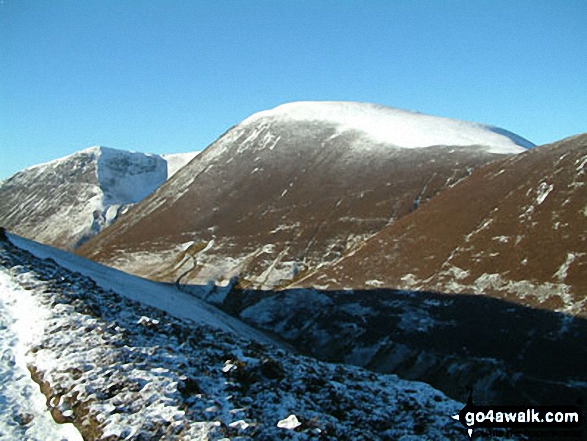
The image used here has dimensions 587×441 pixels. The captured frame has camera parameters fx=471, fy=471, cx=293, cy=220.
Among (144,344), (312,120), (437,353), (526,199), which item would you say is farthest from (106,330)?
(312,120)

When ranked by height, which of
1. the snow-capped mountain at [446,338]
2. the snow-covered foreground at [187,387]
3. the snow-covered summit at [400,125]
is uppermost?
the snow-covered summit at [400,125]

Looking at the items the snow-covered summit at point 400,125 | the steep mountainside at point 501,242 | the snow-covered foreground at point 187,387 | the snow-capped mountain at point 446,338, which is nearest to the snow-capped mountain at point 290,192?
the snow-covered summit at point 400,125

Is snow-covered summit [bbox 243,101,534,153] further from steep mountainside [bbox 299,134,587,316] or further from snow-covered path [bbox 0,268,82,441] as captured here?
snow-covered path [bbox 0,268,82,441]

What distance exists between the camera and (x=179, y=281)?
93875 millimetres

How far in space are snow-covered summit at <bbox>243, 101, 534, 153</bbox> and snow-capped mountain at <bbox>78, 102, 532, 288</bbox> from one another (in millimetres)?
534

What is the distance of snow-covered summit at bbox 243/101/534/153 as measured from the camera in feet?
479

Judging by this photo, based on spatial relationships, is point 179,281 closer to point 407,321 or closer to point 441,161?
point 407,321

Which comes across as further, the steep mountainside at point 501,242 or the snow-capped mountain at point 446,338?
the steep mountainside at point 501,242

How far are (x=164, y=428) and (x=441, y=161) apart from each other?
11809 cm

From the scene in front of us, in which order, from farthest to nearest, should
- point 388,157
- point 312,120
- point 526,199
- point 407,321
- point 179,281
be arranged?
point 312,120 < point 388,157 < point 179,281 < point 526,199 < point 407,321

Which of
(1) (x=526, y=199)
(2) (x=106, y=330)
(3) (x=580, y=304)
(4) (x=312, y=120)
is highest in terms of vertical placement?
(4) (x=312, y=120)

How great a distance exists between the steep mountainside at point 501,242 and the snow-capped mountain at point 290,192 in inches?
493

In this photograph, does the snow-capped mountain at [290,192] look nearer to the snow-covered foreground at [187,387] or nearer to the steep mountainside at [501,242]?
the steep mountainside at [501,242]

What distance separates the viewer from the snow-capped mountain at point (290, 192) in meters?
98.4
